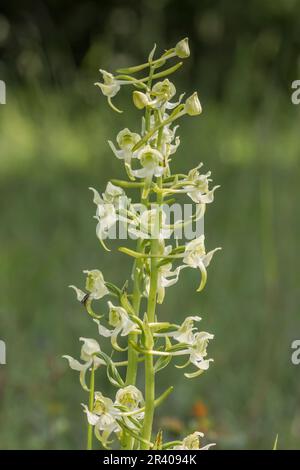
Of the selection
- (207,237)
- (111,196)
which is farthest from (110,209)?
(207,237)

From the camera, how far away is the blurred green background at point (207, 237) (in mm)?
2445

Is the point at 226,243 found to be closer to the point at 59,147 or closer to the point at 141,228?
the point at 59,147

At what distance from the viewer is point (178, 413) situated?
8.28 ft

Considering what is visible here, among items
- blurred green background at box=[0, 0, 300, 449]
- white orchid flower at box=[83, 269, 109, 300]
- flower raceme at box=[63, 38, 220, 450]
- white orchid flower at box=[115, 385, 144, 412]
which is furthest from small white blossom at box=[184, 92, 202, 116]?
blurred green background at box=[0, 0, 300, 449]

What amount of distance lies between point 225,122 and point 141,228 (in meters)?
5.53

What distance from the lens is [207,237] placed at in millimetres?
4090

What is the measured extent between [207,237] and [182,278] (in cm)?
51

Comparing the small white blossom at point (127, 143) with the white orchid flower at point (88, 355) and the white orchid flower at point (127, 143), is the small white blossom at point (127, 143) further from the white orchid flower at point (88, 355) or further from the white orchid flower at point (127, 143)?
the white orchid flower at point (88, 355)

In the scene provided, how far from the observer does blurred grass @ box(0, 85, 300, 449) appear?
2.41 m

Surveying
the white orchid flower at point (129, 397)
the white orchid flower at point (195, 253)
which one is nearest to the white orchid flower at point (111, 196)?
the white orchid flower at point (195, 253)

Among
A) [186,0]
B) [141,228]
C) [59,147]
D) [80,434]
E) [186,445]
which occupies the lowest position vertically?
[80,434]

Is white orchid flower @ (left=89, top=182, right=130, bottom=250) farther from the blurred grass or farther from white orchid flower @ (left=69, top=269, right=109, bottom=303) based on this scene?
the blurred grass

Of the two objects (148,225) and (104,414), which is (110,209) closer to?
(148,225)
